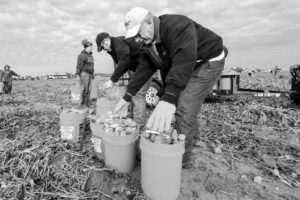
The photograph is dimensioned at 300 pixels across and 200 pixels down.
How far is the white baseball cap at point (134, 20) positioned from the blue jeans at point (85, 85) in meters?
5.09

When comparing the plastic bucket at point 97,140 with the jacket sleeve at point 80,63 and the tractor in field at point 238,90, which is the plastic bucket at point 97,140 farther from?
the tractor in field at point 238,90

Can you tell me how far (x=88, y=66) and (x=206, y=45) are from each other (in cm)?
506

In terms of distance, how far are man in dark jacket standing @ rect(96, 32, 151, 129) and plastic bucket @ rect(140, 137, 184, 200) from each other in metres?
1.40

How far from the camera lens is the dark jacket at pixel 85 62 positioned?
655 centimetres

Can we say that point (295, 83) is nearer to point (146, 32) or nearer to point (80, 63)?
point (146, 32)

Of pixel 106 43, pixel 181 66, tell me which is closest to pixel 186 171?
pixel 181 66

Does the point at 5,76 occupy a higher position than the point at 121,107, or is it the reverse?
the point at 5,76

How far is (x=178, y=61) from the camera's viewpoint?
1961 mm

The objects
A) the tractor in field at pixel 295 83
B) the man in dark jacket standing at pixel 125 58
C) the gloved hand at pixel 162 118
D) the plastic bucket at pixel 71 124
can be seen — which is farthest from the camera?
the tractor in field at pixel 295 83

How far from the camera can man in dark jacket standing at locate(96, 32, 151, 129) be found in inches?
136

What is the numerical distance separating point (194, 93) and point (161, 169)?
91cm

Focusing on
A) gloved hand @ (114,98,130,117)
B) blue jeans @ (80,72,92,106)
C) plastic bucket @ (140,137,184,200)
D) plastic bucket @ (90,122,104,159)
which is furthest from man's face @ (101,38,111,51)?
blue jeans @ (80,72,92,106)

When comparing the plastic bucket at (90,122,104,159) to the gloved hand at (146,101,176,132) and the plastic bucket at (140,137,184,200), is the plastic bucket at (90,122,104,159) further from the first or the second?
the gloved hand at (146,101,176,132)

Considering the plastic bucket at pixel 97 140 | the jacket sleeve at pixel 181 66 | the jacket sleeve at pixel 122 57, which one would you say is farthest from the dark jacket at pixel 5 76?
the jacket sleeve at pixel 181 66
